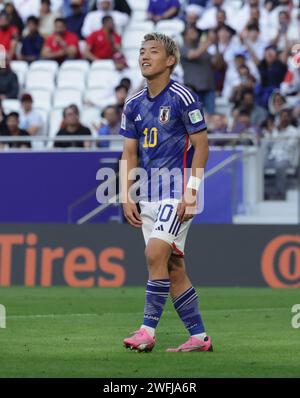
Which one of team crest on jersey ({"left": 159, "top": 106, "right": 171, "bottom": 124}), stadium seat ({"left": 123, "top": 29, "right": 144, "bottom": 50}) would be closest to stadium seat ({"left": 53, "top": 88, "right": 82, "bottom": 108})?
stadium seat ({"left": 123, "top": 29, "right": 144, "bottom": 50})

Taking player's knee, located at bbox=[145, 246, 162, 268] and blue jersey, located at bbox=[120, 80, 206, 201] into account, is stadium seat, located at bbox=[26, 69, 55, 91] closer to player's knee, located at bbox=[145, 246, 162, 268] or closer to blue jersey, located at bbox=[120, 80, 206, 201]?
blue jersey, located at bbox=[120, 80, 206, 201]

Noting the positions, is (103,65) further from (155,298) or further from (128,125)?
(155,298)

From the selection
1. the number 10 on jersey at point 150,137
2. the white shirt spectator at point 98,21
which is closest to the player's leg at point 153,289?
the number 10 on jersey at point 150,137

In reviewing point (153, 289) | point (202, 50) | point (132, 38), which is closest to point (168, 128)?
point (153, 289)

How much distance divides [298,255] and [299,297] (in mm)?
2269

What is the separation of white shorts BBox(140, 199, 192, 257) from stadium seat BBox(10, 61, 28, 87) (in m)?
13.9

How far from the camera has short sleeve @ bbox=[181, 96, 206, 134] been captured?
31.2ft

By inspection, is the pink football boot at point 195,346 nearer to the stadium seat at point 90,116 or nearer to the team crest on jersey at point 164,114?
the team crest on jersey at point 164,114

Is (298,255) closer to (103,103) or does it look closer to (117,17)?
(103,103)

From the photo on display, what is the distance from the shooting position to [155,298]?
31.5 feet
